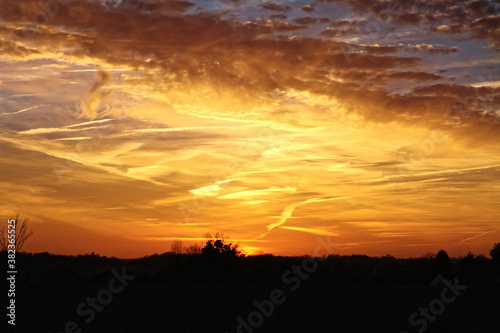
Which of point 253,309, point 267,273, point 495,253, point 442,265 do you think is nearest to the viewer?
point 253,309

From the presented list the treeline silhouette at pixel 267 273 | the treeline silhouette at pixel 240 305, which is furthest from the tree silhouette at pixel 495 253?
the treeline silhouette at pixel 240 305

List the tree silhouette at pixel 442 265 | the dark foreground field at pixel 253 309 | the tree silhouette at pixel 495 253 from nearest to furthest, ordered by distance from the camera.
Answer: the dark foreground field at pixel 253 309 → the tree silhouette at pixel 442 265 → the tree silhouette at pixel 495 253

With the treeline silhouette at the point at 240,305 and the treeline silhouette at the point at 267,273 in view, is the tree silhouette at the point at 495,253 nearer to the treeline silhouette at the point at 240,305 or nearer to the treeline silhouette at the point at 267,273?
the treeline silhouette at the point at 267,273

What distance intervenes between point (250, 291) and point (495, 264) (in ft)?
88.2

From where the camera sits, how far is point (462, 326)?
21.9m

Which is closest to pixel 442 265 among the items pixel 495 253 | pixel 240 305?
pixel 495 253

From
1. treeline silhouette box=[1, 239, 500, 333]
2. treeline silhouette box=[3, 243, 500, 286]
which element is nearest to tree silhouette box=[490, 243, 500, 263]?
treeline silhouette box=[3, 243, 500, 286]

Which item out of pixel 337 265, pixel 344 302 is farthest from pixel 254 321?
pixel 337 265

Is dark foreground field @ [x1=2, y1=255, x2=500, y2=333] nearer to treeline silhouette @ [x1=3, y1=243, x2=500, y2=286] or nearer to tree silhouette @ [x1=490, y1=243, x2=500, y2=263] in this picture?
treeline silhouette @ [x1=3, y1=243, x2=500, y2=286]

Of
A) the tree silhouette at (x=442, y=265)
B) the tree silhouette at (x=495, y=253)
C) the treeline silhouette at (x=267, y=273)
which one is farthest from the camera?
the tree silhouette at (x=495, y=253)

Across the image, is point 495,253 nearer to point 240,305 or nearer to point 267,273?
point 267,273

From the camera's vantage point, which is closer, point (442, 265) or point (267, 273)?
point (267, 273)

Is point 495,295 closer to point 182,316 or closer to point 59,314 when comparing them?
point 182,316

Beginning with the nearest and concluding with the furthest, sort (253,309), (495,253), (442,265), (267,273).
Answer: (253,309), (267,273), (442,265), (495,253)
